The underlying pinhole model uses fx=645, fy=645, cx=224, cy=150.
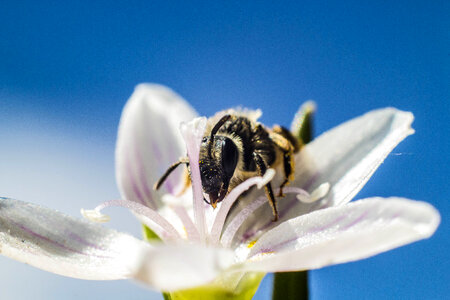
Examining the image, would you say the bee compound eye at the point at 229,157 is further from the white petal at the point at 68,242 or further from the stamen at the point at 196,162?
the white petal at the point at 68,242

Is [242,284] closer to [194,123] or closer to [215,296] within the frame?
[215,296]

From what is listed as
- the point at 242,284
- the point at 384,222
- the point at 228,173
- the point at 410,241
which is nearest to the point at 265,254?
the point at 242,284

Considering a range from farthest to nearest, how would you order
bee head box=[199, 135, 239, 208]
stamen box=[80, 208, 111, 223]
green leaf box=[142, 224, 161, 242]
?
green leaf box=[142, 224, 161, 242] < stamen box=[80, 208, 111, 223] < bee head box=[199, 135, 239, 208]

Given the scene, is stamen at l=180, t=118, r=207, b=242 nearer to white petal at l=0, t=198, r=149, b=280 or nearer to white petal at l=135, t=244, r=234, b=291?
white petal at l=0, t=198, r=149, b=280

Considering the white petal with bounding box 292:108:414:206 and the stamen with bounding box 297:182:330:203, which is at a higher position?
the white petal with bounding box 292:108:414:206

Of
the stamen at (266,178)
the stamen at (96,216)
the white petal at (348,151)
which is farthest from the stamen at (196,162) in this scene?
the white petal at (348,151)

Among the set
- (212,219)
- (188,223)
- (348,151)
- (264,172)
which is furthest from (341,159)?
(188,223)

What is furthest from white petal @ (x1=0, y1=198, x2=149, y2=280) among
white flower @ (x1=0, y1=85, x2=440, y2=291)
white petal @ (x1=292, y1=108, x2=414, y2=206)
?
white petal @ (x1=292, y1=108, x2=414, y2=206)
